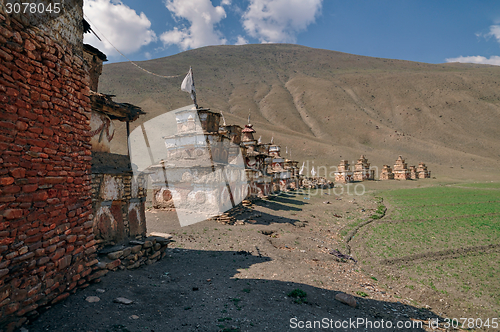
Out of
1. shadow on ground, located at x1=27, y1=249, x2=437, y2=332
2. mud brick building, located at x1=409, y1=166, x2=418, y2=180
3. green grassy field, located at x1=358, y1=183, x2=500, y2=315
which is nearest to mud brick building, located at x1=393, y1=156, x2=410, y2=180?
mud brick building, located at x1=409, y1=166, x2=418, y2=180

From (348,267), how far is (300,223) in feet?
21.1

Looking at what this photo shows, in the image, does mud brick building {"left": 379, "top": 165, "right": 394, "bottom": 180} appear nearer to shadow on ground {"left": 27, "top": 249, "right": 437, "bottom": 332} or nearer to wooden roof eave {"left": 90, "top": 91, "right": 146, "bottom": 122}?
shadow on ground {"left": 27, "top": 249, "right": 437, "bottom": 332}

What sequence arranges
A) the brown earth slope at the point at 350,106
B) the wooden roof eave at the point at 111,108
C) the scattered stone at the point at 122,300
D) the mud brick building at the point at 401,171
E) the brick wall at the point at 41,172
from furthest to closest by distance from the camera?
the brown earth slope at the point at 350,106 < the mud brick building at the point at 401,171 < the wooden roof eave at the point at 111,108 < the scattered stone at the point at 122,300 < the brick wall at the point at 41,172

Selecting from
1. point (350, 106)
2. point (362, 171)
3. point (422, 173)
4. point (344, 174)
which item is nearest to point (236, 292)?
point (344, 174)

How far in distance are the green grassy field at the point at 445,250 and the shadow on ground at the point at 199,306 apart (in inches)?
83.8

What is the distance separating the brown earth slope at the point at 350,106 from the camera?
67.6 metres

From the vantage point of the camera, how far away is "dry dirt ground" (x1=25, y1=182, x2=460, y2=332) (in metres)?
4.96

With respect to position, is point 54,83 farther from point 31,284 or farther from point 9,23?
point 31,284

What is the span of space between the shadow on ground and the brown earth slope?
153ft

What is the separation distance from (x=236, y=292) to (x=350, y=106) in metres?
96.2

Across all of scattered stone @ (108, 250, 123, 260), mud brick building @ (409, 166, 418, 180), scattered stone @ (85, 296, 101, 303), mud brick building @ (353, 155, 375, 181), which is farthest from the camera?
mud brick building @ (409, 166, 418, 180)

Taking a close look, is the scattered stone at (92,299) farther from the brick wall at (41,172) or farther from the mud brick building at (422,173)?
the mud brick building at (422,173)

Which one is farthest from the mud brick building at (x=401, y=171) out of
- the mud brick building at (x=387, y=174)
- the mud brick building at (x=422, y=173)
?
the mud brick building at (x=422, y=173)

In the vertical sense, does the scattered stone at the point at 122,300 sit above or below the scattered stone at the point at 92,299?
below
